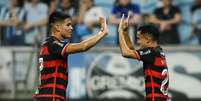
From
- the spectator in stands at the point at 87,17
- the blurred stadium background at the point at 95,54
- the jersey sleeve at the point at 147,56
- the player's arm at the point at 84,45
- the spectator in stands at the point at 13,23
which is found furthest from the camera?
the spectator in stands at the point at 13,23

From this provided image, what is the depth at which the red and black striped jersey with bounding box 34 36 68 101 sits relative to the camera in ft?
27.0

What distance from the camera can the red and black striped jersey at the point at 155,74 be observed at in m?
8.35

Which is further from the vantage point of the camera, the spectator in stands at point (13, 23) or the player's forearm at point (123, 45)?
the spectator in stands at point (13, 23)

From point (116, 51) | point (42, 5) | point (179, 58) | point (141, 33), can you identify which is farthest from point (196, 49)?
point (141, 33)

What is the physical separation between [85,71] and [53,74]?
5929 millimetres

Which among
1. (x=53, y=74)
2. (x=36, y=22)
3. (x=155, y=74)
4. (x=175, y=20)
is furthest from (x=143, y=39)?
(x=36, y=22)

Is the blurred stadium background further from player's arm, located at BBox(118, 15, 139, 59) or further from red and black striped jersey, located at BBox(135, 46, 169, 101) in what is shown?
red and black striped jersey, located at BBox(135, 46, 169, 101)

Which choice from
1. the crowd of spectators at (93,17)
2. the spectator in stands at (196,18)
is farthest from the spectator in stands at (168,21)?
the spectator in stands at (196,18)

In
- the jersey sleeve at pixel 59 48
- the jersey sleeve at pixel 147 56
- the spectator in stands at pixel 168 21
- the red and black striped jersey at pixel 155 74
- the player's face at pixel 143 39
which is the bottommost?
the red and black striped jersey at pixel 155 74

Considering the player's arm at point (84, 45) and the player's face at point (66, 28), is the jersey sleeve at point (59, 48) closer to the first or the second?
the player's arm at point (84, 45)

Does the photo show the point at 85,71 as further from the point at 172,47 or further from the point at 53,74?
the point at 53,74

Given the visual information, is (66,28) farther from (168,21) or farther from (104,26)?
(168,21)

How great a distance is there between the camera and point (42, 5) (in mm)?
14898

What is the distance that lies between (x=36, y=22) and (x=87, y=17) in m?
1.15
